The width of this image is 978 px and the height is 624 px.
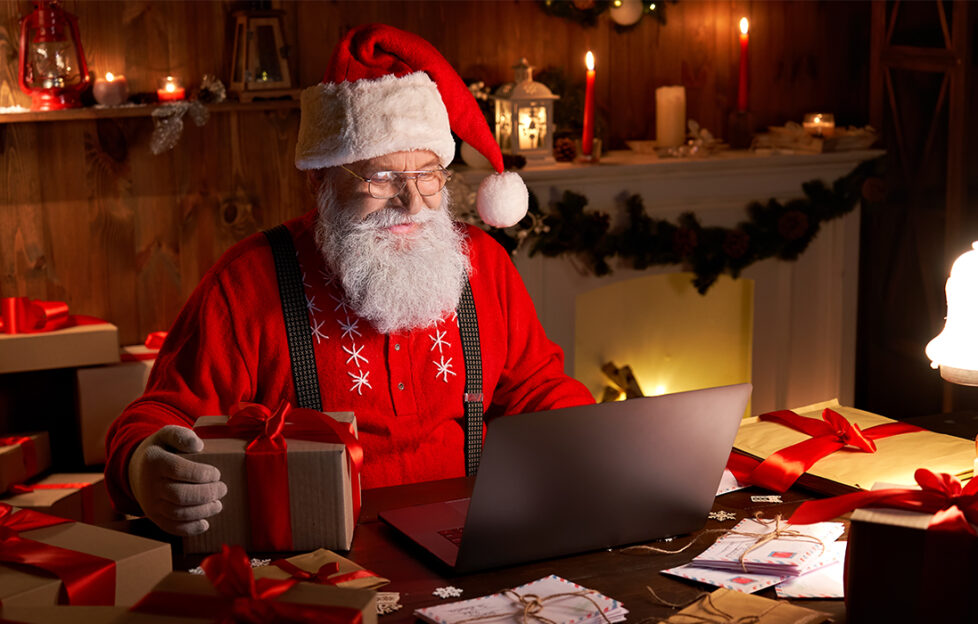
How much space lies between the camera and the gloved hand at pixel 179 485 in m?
1.33

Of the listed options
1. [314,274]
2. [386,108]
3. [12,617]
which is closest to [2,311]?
[314,274]

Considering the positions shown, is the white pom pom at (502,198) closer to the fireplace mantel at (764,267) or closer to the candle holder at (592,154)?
the fireplace mantel at (764,267)

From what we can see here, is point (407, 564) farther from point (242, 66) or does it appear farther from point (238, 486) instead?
point (242, 66)

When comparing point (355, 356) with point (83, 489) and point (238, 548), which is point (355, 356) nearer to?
point (238, 548)

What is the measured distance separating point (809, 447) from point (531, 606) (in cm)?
64

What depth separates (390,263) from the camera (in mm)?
1951

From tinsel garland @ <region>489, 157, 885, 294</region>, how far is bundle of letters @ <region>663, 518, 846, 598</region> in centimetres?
197

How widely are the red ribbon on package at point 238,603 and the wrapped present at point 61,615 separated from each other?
0.08 ft

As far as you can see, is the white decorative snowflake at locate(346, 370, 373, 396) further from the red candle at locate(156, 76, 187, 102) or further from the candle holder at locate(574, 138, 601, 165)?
the candle holder at locate(574, 138, 601, 165)

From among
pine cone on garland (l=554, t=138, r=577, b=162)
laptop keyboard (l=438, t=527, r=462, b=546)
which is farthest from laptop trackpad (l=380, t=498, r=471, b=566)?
pine cone on garland (l=554, t=138, r=577, b=162)

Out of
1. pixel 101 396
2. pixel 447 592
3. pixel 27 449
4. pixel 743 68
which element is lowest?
pixel 27 449

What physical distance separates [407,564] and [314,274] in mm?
767

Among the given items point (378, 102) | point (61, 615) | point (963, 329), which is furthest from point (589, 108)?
point (61, 615)

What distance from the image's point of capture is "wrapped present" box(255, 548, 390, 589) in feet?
4.03
